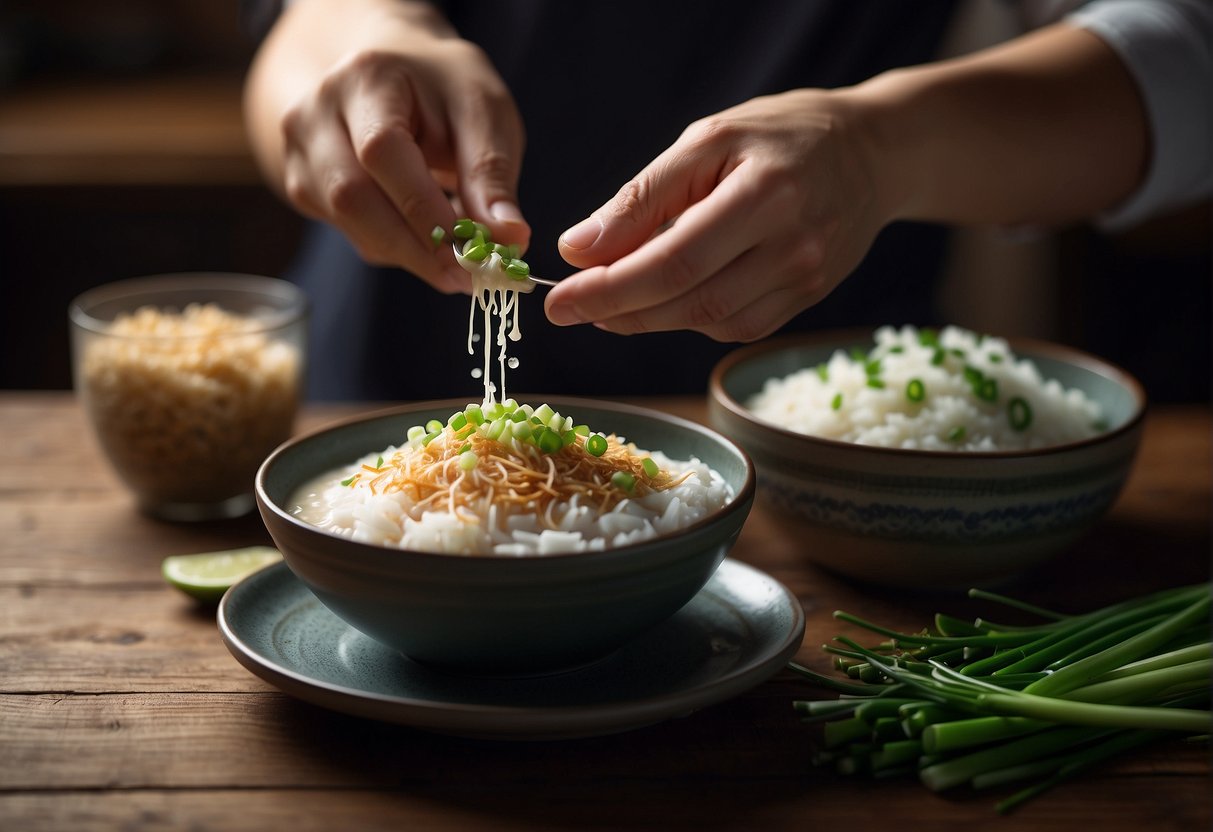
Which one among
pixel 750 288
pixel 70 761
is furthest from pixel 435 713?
pixel 750 288

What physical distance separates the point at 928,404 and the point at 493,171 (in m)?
0.72

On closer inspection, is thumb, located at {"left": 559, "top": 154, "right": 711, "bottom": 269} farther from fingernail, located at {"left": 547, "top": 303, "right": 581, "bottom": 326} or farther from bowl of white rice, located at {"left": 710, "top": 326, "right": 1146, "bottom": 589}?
bowl of white rice, located at {"left": 710, "top": 326, "right": 1146, "bottom": 589}

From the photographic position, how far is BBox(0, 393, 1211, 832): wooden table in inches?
47.3

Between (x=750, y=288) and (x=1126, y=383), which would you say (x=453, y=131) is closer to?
(x=750, y=288)

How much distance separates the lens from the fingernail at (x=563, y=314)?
54.4 inches

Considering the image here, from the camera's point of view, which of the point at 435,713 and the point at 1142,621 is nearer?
the point at 435,713

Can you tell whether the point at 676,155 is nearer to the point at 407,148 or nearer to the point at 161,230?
the point at 407,148

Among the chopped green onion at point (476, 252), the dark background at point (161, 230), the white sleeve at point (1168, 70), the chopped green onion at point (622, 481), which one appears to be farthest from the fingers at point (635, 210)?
the dark background at point (161, 230)

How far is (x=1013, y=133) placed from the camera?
1.99 metres

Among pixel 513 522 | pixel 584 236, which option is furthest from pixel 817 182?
pixel 513 522

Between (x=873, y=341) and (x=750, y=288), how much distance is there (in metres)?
0.75

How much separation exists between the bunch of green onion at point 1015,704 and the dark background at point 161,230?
3.09 metres

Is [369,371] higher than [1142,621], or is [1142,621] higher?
[1142,621]

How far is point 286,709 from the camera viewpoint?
1.39m
